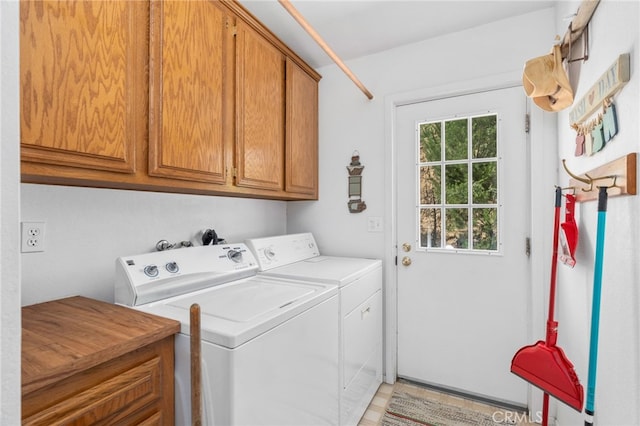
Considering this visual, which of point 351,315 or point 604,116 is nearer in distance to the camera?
point 604,116

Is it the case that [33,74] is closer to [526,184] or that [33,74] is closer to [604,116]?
[604,116]

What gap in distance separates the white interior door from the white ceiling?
1.54ft

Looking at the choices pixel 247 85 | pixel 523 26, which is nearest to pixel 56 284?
pixel 247 85

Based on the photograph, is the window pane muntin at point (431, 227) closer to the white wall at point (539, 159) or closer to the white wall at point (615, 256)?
the white wall at point (539, 159)

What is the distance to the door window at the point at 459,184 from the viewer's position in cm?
208

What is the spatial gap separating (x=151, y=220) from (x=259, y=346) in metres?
1.01

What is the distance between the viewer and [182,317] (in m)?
1.16

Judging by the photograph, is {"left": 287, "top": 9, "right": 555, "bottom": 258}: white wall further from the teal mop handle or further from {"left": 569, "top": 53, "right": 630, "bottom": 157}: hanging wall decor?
the teal mop handle

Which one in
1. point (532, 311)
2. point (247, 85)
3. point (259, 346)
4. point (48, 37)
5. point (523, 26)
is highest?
point (523, 26)

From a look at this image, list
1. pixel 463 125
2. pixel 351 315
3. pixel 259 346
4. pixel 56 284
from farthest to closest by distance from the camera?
1. pixel 463 125
2. pixel 351 315
3. pixel 56 284
4. pixel 259 346

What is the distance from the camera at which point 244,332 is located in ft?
3.35

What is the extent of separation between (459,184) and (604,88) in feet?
3.60

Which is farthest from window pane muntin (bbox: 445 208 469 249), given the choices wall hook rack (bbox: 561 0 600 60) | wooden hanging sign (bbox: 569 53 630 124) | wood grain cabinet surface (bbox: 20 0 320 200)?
wood grain cabinet surface (bbox: 20 0 320 200)

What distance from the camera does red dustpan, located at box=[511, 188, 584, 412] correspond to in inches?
49.3
